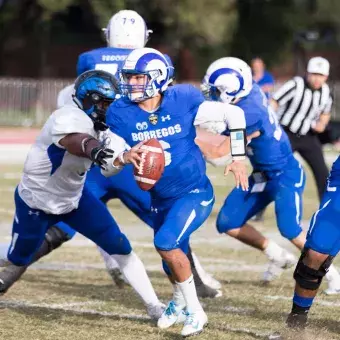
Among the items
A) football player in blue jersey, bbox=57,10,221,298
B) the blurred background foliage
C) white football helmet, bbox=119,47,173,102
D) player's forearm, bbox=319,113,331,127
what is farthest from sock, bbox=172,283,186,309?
the blurred background foliage

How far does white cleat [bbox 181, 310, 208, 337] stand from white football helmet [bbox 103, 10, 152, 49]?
7.83 feet

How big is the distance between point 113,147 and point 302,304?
1.31m

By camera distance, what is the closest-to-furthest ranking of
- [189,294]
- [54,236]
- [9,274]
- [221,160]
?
1. [189,294]
2. [221,160]
3. [9,274]
4. [54,236]

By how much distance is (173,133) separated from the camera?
5.62 metres

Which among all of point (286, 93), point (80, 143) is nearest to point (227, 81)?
point (80, 143)

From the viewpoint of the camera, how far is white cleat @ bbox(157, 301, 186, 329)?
576 centimetres

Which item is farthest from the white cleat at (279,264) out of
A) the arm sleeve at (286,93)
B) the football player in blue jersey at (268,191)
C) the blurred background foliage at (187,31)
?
the blurred background foliage at (187,31)

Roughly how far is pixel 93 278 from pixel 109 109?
90.2 inches

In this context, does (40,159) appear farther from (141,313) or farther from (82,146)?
(141,313)

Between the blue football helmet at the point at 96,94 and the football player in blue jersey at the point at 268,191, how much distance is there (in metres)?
1.30

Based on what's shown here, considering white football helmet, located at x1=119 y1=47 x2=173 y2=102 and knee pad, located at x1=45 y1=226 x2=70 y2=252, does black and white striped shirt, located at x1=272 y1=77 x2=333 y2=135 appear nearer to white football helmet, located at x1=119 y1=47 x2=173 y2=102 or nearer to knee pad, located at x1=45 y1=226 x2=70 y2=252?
knee pad, located at x1=45 y1=226 x2=70 y2=252

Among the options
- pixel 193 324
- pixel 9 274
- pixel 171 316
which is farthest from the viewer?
pixel 9 274

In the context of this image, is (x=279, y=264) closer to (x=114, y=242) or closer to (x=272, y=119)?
(x=272, y=119)

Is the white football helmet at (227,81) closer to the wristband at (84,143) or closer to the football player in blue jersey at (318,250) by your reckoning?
the football player in blue jersey at (318,250)
